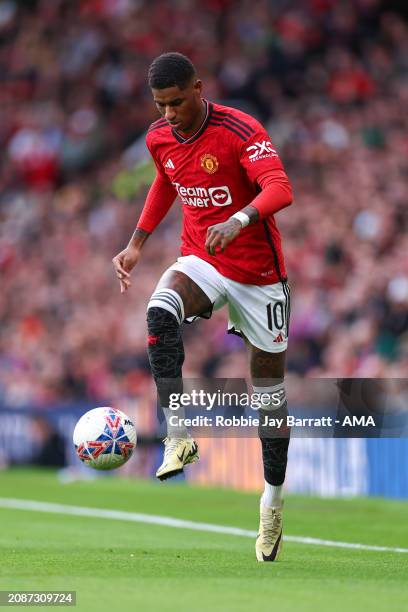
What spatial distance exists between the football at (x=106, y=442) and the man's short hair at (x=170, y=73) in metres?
1.89

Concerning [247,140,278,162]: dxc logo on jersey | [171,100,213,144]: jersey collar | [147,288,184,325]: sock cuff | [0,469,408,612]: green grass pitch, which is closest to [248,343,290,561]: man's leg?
[0,469,408,612]: green grass pitch

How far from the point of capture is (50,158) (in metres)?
23.1

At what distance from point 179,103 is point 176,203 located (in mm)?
12941

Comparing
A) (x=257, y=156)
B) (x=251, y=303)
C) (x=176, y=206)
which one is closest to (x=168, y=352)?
(x=251, y=303)

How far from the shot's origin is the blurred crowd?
52.4 ft

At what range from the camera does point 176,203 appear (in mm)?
20125

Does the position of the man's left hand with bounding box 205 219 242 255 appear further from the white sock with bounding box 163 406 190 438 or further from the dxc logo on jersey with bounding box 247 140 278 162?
the white sock with bounding box 163 406 190 438

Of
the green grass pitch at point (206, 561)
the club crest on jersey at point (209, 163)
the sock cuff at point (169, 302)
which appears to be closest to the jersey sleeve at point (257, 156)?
the club crest on jersey at point (209, 163)

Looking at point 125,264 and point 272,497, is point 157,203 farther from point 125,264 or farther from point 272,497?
point 272,497

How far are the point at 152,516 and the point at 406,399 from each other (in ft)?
9.73

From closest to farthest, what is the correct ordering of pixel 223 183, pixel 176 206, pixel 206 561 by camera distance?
pixel 206 561 < pixel 223 183 < pixel 176 206

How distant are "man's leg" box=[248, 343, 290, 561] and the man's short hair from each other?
1561 mm

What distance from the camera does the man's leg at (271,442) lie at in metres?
7.57

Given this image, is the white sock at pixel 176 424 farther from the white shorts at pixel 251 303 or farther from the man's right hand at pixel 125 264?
the man's right hand at pixel 125 264
